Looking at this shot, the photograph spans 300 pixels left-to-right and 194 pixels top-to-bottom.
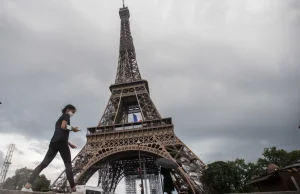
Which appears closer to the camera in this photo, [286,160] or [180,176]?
[180,176]

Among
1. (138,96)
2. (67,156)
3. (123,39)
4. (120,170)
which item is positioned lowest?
(67,156)

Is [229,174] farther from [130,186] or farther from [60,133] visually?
[130,186]

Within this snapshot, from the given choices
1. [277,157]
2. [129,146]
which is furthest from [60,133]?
[277,157]

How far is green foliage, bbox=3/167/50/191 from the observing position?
33.7 m

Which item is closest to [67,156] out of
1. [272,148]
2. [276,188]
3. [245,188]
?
[276,188]

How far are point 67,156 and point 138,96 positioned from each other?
110 feet

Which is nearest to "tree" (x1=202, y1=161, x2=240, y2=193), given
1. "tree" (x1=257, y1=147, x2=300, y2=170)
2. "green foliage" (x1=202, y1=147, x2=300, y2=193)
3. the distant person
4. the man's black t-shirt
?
"green foliage" (x1=202, y1=147, x2=300, y2=193)

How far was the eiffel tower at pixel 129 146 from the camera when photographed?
91.2 ft

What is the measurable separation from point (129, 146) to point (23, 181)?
85.7ft

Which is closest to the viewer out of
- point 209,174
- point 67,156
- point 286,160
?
point 67,156

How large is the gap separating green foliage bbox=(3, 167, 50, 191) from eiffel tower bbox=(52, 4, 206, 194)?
8315 mm

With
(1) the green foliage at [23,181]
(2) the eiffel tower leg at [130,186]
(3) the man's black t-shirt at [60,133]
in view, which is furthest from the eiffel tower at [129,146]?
(2) the eiffel tower leg at [130,186]

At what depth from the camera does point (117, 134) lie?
3312cm

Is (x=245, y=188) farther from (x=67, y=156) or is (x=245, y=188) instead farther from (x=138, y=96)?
(x=67, y=156)
